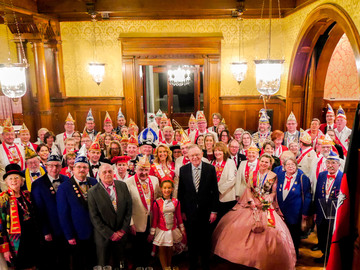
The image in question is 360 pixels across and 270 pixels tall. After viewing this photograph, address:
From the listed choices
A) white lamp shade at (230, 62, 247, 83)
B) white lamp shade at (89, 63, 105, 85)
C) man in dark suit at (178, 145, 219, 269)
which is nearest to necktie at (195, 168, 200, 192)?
man in dark suit at (178, 145, 219, 269)

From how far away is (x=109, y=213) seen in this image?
326cm

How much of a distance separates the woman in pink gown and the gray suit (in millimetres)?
1236

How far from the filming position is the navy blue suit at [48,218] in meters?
3.33

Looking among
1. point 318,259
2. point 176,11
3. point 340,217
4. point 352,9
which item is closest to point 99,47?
point 176,11

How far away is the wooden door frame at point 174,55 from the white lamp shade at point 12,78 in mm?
4429

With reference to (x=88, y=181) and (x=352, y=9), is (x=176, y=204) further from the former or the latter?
(x=352, y=9)

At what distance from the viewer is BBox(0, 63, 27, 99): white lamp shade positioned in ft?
16.3

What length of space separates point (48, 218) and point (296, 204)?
9.57ft

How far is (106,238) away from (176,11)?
6.54 m

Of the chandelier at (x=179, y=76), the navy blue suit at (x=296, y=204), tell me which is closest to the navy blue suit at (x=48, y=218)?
the navy blue suit at (x=296, y=204)

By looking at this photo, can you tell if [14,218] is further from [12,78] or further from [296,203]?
[296,203]

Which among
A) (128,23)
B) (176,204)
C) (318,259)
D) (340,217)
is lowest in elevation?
(318,259)

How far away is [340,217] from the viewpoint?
1818mm

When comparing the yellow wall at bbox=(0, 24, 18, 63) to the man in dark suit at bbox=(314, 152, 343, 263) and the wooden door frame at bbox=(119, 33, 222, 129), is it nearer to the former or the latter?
the wooden door frame at bbox=(119, 33, 222, 129)
